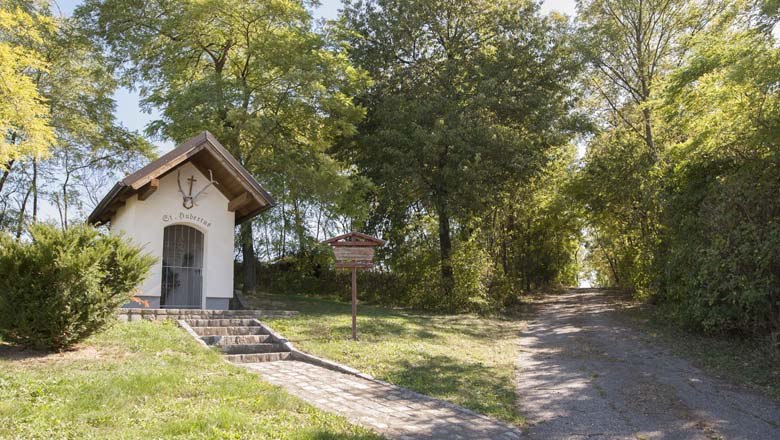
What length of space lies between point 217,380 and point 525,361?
22.8 ft

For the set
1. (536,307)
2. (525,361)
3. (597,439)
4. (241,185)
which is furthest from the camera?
(536,307)

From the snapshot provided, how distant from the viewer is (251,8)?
18.8m

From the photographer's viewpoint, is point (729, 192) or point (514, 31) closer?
Answer: point (729, 192)

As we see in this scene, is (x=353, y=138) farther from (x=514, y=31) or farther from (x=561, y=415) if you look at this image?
(x=561, y=415)

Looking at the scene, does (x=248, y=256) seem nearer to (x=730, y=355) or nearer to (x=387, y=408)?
(x=387, y=408)

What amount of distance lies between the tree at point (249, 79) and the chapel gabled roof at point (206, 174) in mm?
3003

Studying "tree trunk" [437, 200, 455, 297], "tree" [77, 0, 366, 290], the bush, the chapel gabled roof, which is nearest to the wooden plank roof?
the chapel gabled roof

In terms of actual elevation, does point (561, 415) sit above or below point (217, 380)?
below

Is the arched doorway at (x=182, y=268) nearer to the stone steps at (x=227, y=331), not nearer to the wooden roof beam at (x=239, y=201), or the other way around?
the wooden roof beam at (x=239, y=201)

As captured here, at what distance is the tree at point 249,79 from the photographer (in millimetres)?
18062

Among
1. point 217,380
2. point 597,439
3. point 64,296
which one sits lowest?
point 597,439

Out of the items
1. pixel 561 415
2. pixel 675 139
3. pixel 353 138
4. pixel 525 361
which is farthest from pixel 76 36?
pixel 675 139

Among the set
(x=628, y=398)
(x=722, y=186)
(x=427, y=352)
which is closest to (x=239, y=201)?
(x=427, y=352)

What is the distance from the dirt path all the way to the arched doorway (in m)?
9.38
